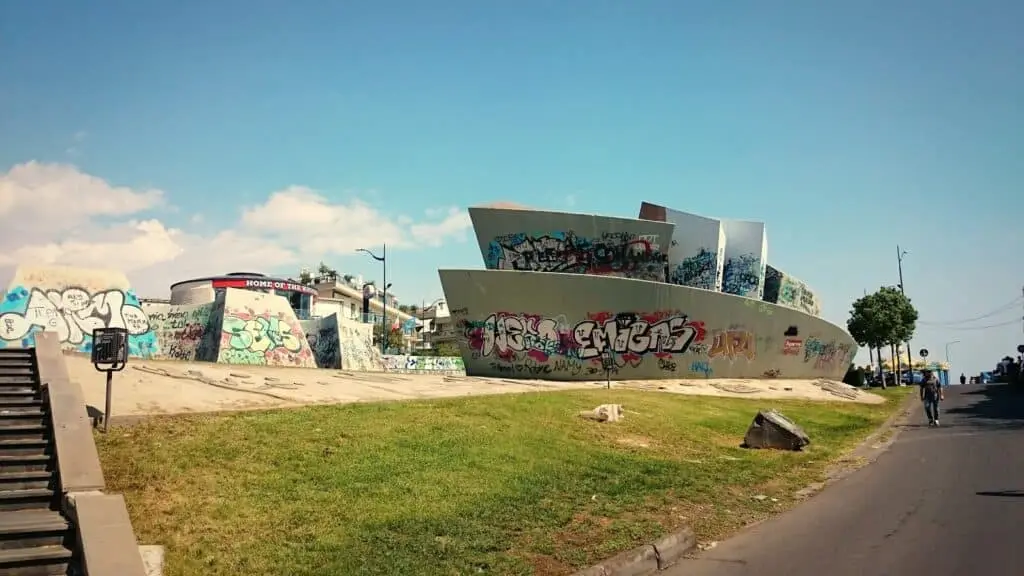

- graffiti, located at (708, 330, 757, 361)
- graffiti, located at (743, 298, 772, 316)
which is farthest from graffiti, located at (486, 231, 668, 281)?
graffiti, located at (743, 298, 772, 316)

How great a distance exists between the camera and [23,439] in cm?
833

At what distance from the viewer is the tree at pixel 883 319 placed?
202 ft

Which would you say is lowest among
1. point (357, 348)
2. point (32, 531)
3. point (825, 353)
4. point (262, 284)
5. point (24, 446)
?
point (32, 531)

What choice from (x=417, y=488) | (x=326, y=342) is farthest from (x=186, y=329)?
(x=417, y=488)

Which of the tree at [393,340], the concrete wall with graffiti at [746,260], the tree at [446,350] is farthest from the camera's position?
the tree at [393,340]

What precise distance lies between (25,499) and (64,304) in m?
19.5

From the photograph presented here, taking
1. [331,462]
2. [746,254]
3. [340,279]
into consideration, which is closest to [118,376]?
[331,462]

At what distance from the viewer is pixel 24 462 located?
784 centimetres

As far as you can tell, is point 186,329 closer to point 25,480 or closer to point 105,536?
point 25,480

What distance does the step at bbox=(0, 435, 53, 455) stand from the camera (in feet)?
26.5

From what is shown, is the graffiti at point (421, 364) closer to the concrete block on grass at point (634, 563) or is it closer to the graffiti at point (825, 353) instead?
the graffiti at point (825, 353)

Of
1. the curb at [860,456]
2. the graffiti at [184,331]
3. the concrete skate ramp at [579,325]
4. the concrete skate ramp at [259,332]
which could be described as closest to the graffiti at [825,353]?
the concrete skate ramp at [579,325]

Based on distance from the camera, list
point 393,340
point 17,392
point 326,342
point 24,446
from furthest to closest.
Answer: point 393,340 < point 326,342 < point 17,392 < point 24,446

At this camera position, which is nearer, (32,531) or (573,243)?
(32,531)
